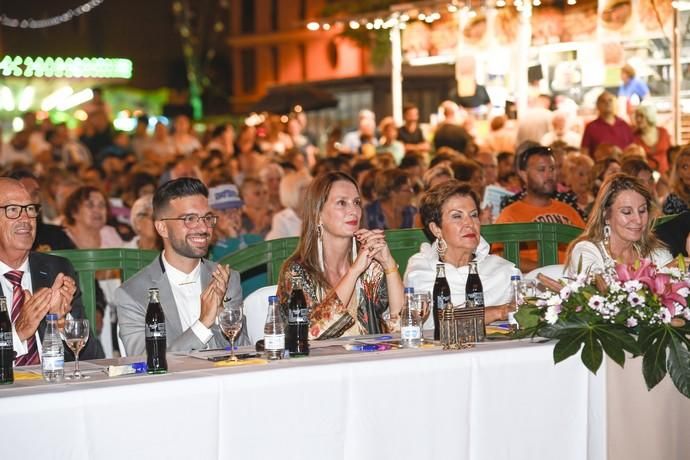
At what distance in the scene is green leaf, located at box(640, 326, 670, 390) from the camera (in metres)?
4.57

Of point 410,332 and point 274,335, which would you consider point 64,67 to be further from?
point 274,335

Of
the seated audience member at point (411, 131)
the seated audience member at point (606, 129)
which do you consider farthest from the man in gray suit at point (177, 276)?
the seated audience member at point (411, 131)

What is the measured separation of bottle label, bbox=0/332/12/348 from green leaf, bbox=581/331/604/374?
1959mm

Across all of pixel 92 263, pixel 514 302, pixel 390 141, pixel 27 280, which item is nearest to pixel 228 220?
pixel 92 263

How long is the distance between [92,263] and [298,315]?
2.14 metres

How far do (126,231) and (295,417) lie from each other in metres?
5.69

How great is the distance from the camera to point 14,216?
522cm

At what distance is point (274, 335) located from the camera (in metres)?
4.57

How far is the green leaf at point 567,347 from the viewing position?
180 inches

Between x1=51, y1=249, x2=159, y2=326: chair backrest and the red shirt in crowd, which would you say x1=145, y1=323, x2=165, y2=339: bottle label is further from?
the red shirt in crowd

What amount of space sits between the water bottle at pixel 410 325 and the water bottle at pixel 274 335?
1.65 ft

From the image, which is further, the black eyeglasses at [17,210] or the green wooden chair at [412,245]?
the green wooden chair at [412,245]

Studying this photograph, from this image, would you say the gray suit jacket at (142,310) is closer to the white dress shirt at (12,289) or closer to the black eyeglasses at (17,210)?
the white dress shirt at (12,289)

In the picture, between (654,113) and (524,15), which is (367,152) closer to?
(524,15)
